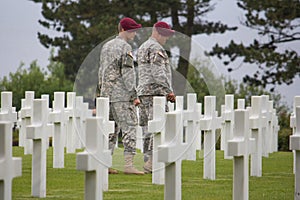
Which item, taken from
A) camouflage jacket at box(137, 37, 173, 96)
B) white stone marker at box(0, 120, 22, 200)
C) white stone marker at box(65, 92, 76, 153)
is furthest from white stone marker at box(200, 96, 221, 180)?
white stone marker at box(0, 120, 22, 200)

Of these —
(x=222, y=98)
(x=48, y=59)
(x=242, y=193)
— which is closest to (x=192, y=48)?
Result: (x=222, y=98)

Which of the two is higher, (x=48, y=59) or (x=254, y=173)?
(x=48, y=59)

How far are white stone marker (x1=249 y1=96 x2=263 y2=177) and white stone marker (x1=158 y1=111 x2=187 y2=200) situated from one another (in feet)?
13.7

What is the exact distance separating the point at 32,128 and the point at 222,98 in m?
3.53

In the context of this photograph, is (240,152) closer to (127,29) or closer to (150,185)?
(150,185)

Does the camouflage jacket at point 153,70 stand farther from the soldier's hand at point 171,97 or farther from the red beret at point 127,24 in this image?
the red beret at point 127,24

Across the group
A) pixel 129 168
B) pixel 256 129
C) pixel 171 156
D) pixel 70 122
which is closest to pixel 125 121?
pixel 129 168

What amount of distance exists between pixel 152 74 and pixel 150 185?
1645 mm

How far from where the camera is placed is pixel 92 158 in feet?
20.2

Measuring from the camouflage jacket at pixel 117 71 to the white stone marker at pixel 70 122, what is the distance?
217cm

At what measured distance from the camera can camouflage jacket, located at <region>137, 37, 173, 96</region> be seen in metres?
10.9

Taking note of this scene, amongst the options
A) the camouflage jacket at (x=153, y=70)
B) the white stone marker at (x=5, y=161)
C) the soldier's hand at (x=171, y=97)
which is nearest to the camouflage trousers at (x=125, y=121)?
the camouflage jacket at (x=153, y=70)

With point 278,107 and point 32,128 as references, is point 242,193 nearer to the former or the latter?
point 32,128

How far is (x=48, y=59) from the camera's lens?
3080 centimetres
